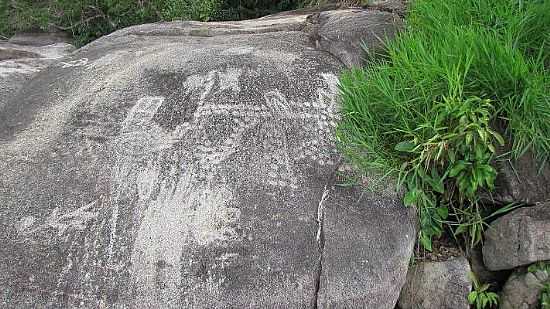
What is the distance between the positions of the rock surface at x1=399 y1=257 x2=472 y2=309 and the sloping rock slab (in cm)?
17

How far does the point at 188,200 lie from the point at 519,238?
141cm

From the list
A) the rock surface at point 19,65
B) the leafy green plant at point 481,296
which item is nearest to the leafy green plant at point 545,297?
the leafy green plant at point 481,296

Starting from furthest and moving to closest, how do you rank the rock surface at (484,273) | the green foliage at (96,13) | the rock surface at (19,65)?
1. the green foliage at (96,13)
2. the rock surface at (19,65)
3. the rock surface at (484,273)

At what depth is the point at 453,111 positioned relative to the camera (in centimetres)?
191

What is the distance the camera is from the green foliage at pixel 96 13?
19.2 feet

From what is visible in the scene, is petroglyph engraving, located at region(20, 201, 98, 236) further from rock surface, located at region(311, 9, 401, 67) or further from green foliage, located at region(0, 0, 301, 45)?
green foliage, located at region(0, 0, 301, 45)

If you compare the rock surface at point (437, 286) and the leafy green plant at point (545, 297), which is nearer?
the leafy green plant at point (545, 297)

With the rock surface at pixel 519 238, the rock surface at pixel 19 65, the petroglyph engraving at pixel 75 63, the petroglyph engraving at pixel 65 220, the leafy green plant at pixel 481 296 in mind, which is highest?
the petroglyph engraving at pixel 75 63

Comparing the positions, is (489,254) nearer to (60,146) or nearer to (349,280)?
(349,280)

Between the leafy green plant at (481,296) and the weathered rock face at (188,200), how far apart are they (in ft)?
1.30

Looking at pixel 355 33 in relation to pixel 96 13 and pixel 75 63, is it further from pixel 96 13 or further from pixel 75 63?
pixel 96 13

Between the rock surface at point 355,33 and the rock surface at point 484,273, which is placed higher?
the rock surface at point 355,33

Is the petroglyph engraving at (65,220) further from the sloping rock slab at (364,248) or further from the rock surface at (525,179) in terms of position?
the rock surface at (525,179)

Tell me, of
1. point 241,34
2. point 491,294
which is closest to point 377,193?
point 491,294
